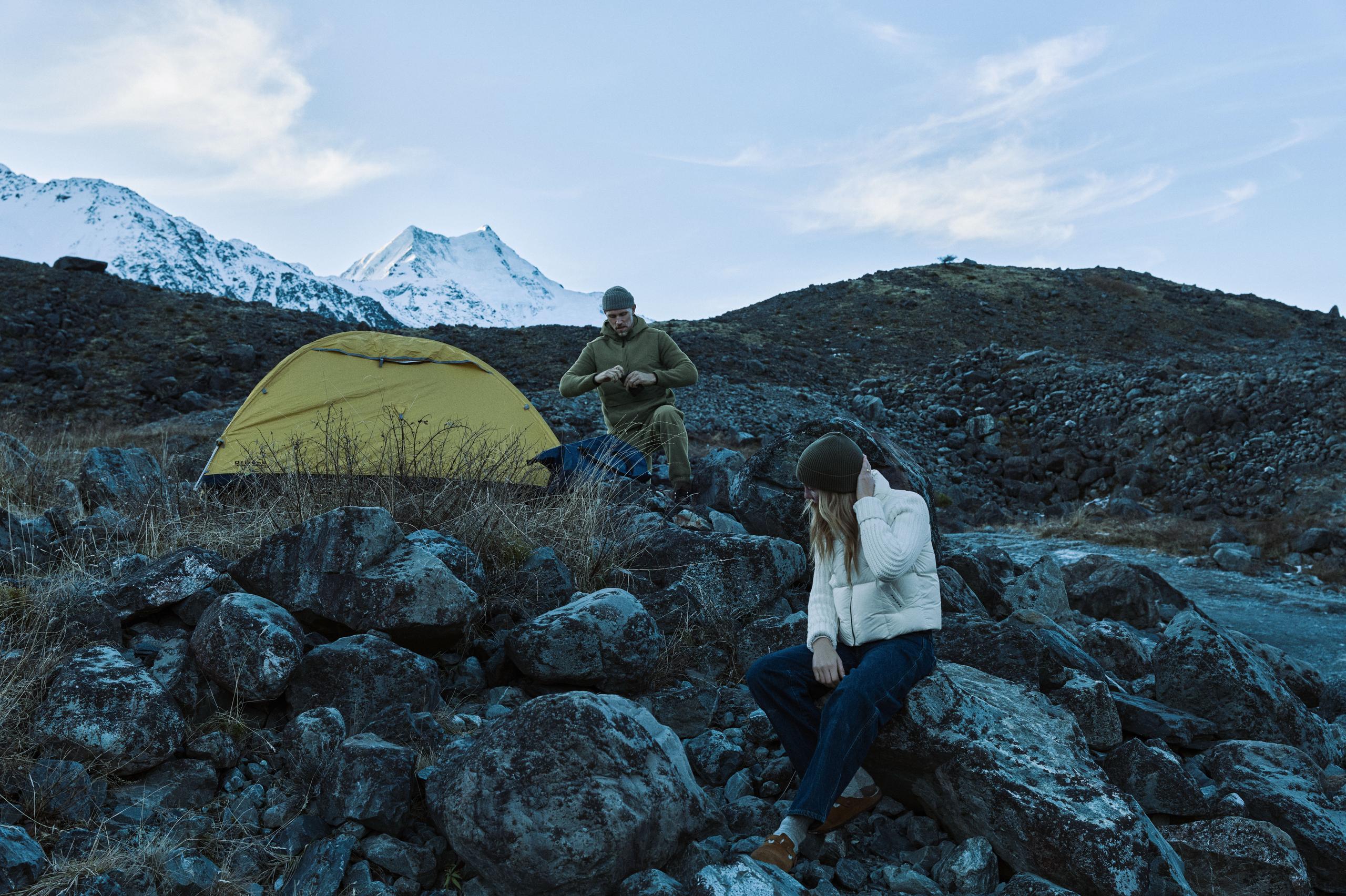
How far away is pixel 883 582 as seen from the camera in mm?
3393

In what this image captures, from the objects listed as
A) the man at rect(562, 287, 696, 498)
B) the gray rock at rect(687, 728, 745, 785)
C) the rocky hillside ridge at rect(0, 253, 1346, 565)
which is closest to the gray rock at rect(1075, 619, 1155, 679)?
the gray rock at rect(687, 728, 745, 785)

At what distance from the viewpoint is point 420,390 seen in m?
8.00

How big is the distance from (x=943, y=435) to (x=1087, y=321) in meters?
14.5

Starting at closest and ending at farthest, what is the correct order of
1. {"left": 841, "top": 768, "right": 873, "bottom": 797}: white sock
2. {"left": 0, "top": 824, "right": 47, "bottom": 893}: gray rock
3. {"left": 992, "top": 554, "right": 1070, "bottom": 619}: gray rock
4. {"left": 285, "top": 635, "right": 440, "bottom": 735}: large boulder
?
1. {"left": 0, "top": 824, "right": 47, "bottom": 893}: gray rock
2. {"left": 841, "top": 768, "right": 873, "bottom": 797}: white sock
3. {"left": 285, "top": 635, "right": 440, "bottom": 735}: large boulder
4. {"left": 992, "top": 554, "right": 1070, "bottom": 619}: gray rock

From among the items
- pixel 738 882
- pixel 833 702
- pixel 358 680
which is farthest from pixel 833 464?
pixel 358 680

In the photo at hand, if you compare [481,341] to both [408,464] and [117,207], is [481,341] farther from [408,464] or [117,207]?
[117,207]

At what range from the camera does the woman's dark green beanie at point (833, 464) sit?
3486mm

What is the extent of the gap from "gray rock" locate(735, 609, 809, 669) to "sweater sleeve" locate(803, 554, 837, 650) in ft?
2.88

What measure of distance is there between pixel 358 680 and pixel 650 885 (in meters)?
1.51

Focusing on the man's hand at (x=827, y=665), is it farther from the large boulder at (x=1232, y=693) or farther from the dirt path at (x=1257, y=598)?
the dirt path at (x=1257, y=598)

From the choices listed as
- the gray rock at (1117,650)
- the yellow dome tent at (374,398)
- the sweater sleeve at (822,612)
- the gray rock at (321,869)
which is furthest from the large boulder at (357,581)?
the gray rock at (1117,650)

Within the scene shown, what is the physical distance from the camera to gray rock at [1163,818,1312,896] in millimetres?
2984

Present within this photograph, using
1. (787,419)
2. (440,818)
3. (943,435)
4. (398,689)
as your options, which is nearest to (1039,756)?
(440,818)

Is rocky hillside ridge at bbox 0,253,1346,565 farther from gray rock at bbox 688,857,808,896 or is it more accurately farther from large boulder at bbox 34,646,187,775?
gray rock at bbox 688,857,808,896
